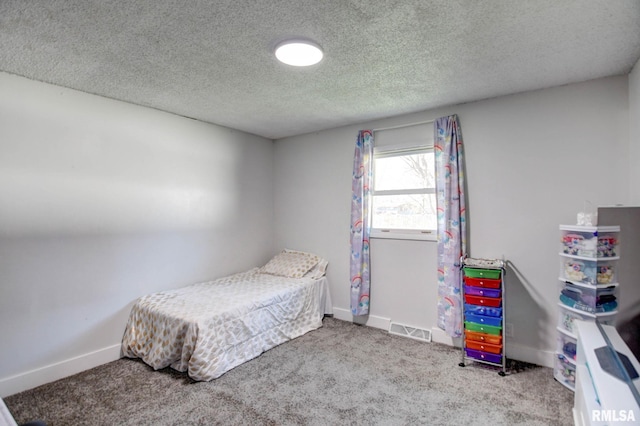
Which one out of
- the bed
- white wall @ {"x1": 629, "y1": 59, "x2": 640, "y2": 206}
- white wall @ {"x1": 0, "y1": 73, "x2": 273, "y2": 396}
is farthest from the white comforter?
white wall @ {"x1": 629, "y1": 59, "x2": 640, "y2": 206}

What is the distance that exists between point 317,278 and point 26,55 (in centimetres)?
320

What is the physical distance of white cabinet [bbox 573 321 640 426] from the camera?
43.4 inches

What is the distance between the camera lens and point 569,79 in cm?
247

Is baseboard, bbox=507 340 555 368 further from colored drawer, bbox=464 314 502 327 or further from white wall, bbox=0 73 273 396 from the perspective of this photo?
white wall, bbox=0 73 273 396

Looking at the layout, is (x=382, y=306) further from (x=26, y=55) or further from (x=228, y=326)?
(x=26, y=55)

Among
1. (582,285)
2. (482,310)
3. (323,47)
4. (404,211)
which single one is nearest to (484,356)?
(482,310)

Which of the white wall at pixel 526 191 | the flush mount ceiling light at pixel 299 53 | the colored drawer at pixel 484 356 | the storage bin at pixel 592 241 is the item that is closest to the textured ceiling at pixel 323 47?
the flush mount ceiling light at pixel 299 53

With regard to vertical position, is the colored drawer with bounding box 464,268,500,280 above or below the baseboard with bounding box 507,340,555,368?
above

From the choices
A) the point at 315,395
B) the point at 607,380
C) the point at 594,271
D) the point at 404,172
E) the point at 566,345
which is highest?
the point at 404,172

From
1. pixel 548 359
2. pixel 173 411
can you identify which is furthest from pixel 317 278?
pixel 548 359

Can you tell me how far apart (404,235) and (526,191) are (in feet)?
3.90

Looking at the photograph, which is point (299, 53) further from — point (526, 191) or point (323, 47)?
point (526, 191)

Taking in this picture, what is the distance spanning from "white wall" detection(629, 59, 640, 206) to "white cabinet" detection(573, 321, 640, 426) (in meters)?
1.10

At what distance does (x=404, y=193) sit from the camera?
3475 millimetres
